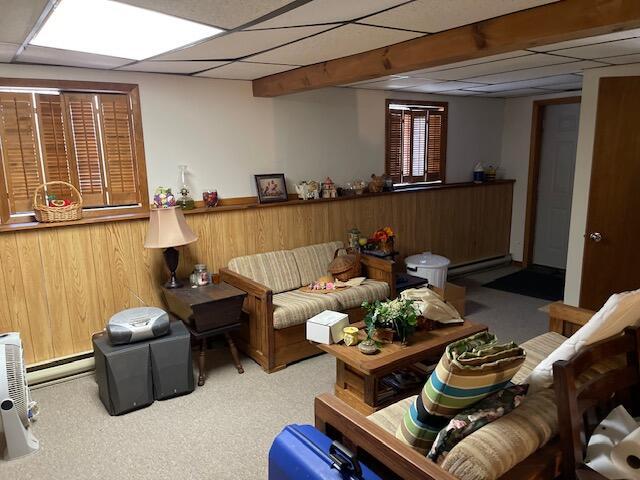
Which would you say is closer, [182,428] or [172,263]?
[182,428]

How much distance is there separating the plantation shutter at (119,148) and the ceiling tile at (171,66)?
28cm

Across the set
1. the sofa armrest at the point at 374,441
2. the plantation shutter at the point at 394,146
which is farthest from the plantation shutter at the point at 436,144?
the sofa armrest at the point at 374,441

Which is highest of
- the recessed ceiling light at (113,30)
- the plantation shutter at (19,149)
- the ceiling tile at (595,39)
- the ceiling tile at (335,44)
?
the ceiling tile at (595,39)

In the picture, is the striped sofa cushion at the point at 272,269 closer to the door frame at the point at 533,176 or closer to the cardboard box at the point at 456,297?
the cardboard box at the point at 456,297

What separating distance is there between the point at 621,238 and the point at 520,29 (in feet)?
7.82

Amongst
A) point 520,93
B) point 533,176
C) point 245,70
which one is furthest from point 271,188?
point 533,176

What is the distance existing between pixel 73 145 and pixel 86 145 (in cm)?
8

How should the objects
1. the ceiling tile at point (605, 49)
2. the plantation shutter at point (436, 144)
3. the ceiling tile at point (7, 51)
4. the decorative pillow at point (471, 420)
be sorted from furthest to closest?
the plantation shutter at point (436, 144) < the ceiling tile at point (605, 49) < the ceiling tile at point (7, 51) < the decorative pillow at point (471, 420)

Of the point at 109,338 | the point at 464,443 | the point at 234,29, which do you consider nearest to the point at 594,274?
the point at 464,443

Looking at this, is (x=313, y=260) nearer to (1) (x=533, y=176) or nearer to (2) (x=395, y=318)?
(2) (x=395, y=318)

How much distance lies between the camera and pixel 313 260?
13.6 ft

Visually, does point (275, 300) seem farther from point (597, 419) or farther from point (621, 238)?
point (621, 238)

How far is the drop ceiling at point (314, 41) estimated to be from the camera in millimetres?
1903

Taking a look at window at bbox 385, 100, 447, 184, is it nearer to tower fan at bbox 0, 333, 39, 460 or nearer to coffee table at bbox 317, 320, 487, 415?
coffee table at bbox 317, 320, 487, 415
